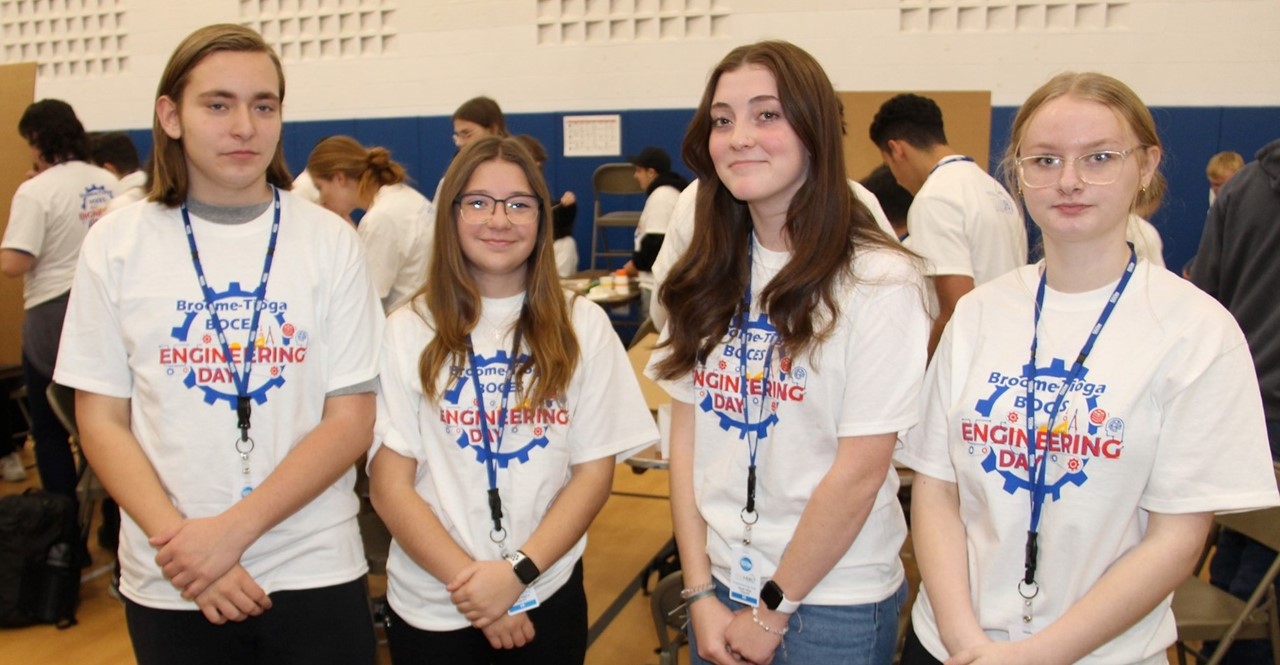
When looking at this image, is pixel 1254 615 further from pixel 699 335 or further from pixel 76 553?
pixel 76 553

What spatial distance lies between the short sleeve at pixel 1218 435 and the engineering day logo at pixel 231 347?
134 centimetres

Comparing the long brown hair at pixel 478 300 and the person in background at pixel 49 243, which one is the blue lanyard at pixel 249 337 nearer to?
the long brown hair at pixel 478 300

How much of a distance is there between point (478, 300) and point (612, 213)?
530 centimetres

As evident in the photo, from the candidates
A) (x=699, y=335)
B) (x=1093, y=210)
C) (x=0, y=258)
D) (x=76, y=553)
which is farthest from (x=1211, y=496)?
(x=0, y=258)

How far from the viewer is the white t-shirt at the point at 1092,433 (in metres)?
1.17

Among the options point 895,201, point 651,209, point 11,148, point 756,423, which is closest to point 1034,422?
point 756,423

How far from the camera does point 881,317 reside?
1.37 metres

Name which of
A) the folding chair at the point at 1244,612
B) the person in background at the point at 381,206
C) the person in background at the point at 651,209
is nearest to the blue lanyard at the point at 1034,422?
the folding chair at the point at 1244,612

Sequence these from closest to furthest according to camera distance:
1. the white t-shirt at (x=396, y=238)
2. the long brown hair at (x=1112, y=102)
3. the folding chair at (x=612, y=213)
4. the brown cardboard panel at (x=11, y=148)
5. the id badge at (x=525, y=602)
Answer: the long brown hair at (x=1112, y=102) < the id badge at (x=525, y=602) < the white t-shirt at (x=396, y=238) < the brown cardboard panel at (x=11, y=148) < the folding chair at (x=612, y=213)

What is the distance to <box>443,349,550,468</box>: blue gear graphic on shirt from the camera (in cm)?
162

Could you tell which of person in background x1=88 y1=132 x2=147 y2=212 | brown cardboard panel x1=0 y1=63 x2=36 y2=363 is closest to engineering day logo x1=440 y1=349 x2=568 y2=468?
brown cardboard panel x1=0 y1=63 x2=36 y2=363

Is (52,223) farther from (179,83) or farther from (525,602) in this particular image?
(525,602)

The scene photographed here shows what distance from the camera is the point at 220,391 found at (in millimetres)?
1489

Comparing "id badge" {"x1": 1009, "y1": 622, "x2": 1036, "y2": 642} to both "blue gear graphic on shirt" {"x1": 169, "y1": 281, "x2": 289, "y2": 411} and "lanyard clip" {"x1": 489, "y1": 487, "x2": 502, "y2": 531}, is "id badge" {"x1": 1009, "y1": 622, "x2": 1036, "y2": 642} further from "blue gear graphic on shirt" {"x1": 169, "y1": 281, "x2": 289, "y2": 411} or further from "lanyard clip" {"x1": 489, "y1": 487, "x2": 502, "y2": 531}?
"blue gear graphic on shirt" {"x1": 169, "y1": 281, "x2": 289, "y2": 411}
